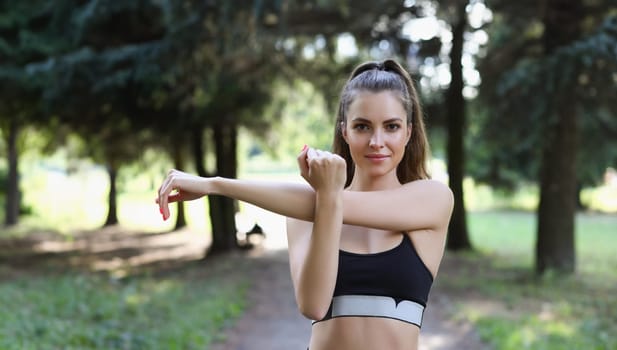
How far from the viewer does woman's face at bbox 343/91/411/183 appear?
2021 millimetres

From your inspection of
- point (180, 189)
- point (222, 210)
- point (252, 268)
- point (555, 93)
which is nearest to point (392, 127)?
point (180, 189)

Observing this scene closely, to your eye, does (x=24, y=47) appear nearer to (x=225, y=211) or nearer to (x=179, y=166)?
(x=225, y=211)

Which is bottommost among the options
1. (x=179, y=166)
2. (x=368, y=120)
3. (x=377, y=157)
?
(x=179, y=166)

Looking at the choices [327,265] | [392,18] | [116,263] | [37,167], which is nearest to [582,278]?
[392,18]

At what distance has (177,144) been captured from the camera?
16.5 meters

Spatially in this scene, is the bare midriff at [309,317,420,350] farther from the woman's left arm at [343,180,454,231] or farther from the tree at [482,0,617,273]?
the tree at [482,0,617,273]

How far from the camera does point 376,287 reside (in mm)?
1965

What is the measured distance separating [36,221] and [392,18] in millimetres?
16760

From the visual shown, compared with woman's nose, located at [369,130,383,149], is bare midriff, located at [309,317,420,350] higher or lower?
lower

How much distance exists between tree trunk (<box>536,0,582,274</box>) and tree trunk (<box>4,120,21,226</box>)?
1341 centimetres

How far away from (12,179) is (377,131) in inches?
796

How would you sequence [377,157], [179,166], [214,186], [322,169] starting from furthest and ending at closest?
1. [179,166]
2. [377,157]
3. [214,186]
4. [322,169]

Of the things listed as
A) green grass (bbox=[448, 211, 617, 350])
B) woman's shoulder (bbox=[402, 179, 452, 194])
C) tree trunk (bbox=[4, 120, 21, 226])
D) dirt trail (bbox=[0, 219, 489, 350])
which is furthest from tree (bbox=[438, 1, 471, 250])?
woman's shoulder (bbox=[402, 179, 452, 194])

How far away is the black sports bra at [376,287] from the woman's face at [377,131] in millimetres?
287
